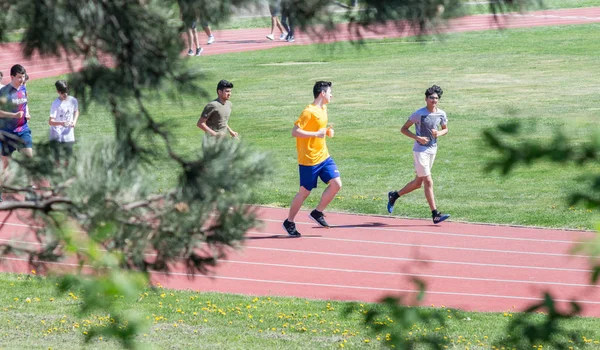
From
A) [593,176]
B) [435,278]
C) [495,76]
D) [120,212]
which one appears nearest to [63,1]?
[120,212]

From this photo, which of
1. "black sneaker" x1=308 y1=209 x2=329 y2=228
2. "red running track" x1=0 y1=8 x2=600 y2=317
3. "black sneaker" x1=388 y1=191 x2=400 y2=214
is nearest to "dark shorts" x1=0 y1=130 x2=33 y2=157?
"red running track" x1=0 y1=8 x2=600 y2=317

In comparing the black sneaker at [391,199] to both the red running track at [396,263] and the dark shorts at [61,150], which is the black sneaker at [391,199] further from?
the dark shorts at [61,150]

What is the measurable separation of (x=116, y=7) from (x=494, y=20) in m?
1.31

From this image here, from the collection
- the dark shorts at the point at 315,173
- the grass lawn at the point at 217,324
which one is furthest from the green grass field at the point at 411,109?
the grass lawn at the point at 217,324

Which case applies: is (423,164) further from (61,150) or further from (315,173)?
(61,150)

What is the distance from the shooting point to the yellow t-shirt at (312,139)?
1198 centimetres

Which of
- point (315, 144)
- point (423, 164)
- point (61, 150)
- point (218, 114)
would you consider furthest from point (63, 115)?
point (61, 150)

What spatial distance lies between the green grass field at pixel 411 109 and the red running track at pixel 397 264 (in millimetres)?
814

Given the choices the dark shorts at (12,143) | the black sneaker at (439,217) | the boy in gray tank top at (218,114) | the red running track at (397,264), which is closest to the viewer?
the dark shorts at (12,143)

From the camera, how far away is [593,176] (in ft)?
9.27

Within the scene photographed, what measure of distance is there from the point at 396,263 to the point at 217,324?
3.26 metres

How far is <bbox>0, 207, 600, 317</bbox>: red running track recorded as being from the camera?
418 inches

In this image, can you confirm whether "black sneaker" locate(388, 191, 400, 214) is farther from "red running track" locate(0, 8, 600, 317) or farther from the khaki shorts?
the khaki shorts

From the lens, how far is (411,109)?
24.0 meters
